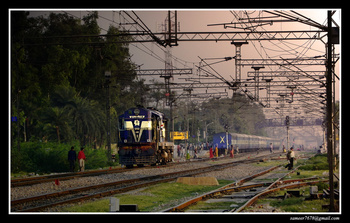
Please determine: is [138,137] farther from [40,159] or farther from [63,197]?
[63,197]

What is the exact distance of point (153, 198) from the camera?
18938 mm

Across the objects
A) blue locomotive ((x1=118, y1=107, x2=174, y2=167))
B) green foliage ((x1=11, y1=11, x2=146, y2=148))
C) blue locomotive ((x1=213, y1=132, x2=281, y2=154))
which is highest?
green foliage ((x1=11, y1=11, x2=146, y2=148))

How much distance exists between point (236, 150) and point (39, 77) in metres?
35.4

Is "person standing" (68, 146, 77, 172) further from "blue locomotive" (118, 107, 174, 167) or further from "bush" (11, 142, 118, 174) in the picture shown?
"blue locomotive" (118, 107, 174, 167)

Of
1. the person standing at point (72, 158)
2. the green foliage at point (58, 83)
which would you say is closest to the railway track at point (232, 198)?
the person standing at point (72, 158)

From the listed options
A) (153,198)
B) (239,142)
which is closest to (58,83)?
(239,142)

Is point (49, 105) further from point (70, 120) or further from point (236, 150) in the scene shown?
point (236, 150)

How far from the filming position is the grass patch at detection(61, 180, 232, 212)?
15798 mm

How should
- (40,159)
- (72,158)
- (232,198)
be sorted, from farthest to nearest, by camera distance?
(40,159), (72,158), (232,198)

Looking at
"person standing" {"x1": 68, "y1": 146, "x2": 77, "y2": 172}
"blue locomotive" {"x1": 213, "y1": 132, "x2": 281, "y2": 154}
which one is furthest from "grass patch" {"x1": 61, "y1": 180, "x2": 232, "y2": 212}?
"blue locomotive" {"x1": 213, "y1": 132, "x2": 281, "y2": 154}

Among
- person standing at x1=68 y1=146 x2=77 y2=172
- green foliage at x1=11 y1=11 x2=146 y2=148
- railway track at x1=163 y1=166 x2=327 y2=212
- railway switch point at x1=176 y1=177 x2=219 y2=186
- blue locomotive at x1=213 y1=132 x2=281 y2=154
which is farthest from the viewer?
blue locomotive at x1=213 y1=132 x2=281 y2=154

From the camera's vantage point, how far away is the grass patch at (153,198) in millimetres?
15798

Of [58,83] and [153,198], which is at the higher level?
[58,83]

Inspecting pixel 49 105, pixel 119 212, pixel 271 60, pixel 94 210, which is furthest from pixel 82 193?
pixel 49 105
